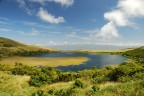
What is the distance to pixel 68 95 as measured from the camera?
445 inches

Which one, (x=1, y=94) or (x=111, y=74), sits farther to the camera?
(x=111, y=74)

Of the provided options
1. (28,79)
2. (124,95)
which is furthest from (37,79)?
(124,95)

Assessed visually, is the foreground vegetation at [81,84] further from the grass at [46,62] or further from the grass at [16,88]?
the grass at [46,62]

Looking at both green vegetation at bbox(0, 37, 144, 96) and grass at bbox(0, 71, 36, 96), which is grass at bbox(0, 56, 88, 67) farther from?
grass at bbox(0, 71, 36, 96)

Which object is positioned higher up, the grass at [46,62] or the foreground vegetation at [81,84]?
the foreground vegetation at [81,84]

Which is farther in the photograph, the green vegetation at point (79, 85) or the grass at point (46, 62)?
the grass at point (46, 62)

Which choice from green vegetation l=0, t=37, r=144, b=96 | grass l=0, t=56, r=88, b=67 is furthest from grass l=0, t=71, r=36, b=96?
grass l=0, t=56, r=88, b=67

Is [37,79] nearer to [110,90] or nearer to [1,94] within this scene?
[1,94]

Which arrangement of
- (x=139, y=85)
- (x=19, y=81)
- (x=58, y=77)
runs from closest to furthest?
(x=139, y=85)
(x=19, y=81)
(x=58, y=77)

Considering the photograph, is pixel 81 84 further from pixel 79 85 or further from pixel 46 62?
pixel 46 62

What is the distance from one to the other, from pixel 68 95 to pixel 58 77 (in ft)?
45.4

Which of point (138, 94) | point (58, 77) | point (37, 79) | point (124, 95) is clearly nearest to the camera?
point (138, 94)

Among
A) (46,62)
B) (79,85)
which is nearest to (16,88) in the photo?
(79,85)

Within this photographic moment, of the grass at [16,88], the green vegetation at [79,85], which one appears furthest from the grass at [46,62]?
the grass at [16,88]
